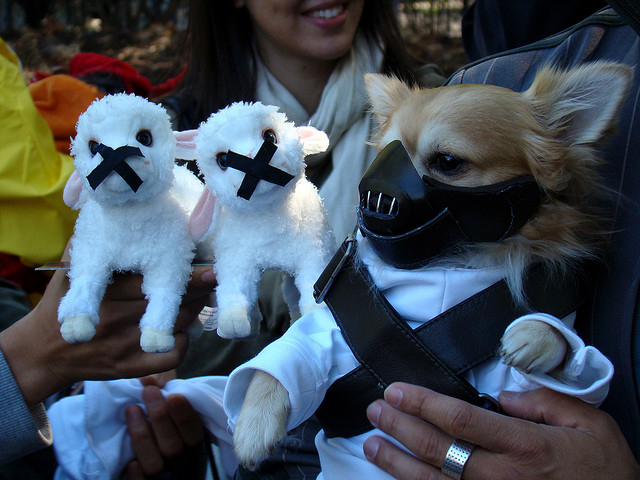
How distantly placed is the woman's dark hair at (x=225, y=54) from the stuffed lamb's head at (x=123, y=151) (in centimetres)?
114

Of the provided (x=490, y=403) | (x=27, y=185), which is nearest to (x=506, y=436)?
(x=490, y=403)

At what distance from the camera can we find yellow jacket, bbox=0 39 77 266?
2148 mm

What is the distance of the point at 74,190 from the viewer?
4.22 ft

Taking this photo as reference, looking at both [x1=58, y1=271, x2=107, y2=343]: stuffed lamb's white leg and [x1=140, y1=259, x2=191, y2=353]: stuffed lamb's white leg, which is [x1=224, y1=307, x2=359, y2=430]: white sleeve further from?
[x1=58, y1=271, x2=107, y2=343]: stuffed lamb's white leg

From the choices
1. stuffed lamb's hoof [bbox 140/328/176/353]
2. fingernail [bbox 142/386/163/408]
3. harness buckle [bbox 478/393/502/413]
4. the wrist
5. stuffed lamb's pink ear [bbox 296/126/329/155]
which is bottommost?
fingernail [bbox 142/386/163/408]

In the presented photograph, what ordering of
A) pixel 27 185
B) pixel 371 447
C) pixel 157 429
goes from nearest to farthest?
pixel 371 447
pixel 157 429
pixel 27 185

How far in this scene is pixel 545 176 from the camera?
129 cm

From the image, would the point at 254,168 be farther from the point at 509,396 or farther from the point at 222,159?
the point at 509,396

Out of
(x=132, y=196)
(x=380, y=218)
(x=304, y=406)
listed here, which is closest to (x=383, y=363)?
(x=304, y=406)

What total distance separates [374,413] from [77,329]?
0.69 meters

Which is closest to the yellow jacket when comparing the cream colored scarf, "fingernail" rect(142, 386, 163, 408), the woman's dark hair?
the woman's dark hair

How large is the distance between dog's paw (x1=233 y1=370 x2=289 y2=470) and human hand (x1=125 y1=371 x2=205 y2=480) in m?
0.94

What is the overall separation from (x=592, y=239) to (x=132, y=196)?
1106 millimetres

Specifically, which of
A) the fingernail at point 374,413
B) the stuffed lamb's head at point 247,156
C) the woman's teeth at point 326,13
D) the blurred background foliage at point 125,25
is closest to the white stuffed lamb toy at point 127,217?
the stuffed lamb's head at point 247,156
